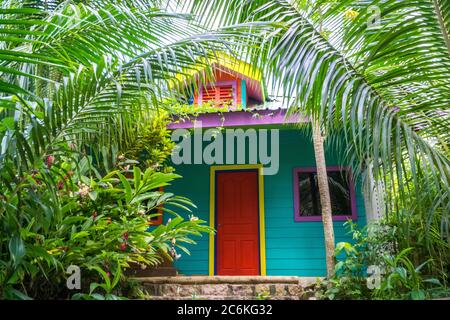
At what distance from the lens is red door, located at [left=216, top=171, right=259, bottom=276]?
6.82 m

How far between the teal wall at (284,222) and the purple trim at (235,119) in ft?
3.87

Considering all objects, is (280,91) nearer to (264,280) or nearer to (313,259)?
(264,280)

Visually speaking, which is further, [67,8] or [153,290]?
[153,290]

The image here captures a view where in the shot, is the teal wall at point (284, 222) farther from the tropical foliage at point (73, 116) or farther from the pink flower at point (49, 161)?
the pink flower at point (49, 161)

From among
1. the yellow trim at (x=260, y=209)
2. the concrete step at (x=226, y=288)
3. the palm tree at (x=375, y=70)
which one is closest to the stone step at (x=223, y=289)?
the concrete step at (x=226, y=288)

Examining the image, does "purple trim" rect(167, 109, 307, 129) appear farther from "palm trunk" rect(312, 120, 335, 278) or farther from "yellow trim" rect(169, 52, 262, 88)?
"yellow trim" rect(169, 52, 262, 88)

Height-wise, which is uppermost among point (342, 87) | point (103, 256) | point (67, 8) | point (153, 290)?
point (67, 8)

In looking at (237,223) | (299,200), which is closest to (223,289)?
(237,223)

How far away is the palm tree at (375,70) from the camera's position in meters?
1.99

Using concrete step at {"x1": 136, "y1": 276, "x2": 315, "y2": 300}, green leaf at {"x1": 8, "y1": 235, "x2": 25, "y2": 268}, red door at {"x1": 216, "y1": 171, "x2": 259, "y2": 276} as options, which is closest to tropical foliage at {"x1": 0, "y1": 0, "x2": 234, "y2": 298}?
green leaf at {"x1": 8, "y1": 235, "x2": 25, "y2": 268}
